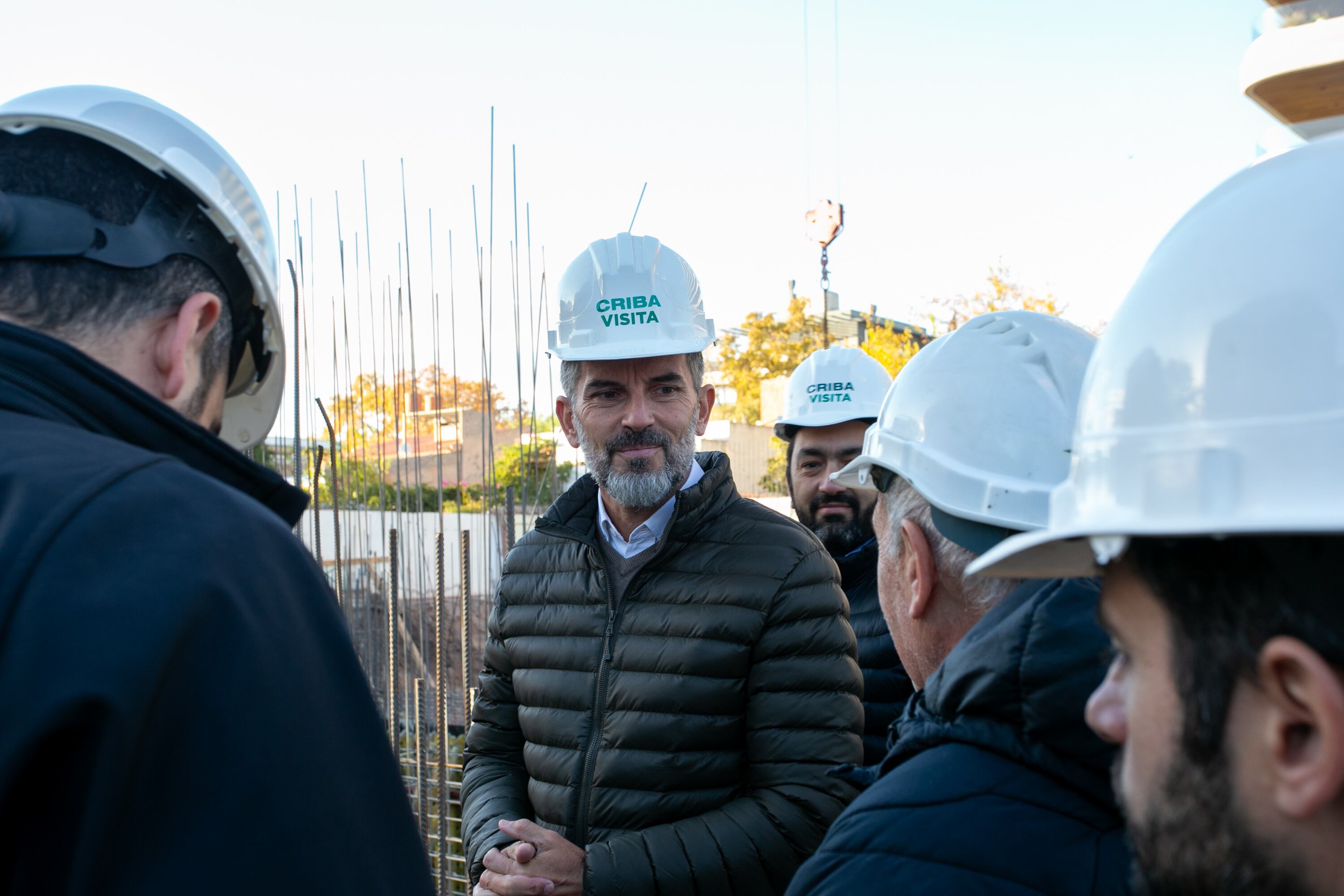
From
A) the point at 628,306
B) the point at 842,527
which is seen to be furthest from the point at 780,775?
the point at 842,527

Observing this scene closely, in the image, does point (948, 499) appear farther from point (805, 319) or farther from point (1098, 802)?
point (805, 319)

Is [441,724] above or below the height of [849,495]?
below

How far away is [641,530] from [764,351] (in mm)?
24775

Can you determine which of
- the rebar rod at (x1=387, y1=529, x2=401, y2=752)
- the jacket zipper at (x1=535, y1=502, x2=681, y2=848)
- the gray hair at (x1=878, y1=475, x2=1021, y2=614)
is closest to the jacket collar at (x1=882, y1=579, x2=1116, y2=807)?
the gray hair at (x1=878, y1=475, x2=1021, y2=614)

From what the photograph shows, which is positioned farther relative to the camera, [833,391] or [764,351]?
[764,351]

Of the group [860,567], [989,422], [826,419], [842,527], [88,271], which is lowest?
[860,567]

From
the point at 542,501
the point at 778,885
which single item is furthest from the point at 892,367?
the point at 778,885

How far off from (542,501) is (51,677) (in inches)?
251

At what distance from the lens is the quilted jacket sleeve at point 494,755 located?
8.56ft

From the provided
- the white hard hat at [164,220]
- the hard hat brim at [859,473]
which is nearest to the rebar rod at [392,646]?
the hard hat brim at [859,473]

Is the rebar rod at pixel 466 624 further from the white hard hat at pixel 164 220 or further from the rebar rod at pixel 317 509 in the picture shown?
the white hard hat at pixel 164 220

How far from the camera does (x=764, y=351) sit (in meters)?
27.3

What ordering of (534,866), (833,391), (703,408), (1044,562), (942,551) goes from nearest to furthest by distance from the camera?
1. (1044,562)
2. (942,551)
3. (534,866)
4. (703,408)
5. (833,391)

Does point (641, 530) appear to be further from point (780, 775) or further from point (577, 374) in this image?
point (780, 775)
